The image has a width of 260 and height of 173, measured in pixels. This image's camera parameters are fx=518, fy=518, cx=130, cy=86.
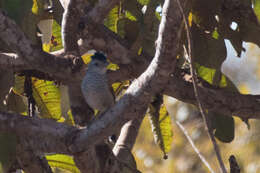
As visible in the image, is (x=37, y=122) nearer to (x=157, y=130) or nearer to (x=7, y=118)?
(x=7, y=118)

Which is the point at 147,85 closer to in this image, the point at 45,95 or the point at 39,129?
the point at 39,129

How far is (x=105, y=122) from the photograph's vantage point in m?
2.48

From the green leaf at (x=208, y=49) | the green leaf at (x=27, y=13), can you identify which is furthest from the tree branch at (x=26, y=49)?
the green leaf at (x=208, y=49)

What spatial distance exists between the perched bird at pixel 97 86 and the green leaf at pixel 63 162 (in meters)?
0.64

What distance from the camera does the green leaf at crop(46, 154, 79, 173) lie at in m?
3.78

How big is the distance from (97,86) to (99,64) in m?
0.15

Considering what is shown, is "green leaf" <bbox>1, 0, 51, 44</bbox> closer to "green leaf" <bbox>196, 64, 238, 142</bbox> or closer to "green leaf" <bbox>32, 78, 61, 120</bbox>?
"green leaf" <bbox>32, 78, 61, 120</bbox>

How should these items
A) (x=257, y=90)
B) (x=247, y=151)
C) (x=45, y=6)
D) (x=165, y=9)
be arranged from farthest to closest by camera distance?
(x=257, y=90)
(x=247, y=151)
(x=45, y=6)
(x=165, y=9)

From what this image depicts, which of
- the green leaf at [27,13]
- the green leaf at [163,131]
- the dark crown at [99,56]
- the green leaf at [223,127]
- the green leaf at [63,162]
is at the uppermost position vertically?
the green leaf at [27,13]

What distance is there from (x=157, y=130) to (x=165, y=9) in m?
1.54

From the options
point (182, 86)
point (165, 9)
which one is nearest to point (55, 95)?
point (182, 86)

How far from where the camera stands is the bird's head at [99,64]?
3227 millimetres

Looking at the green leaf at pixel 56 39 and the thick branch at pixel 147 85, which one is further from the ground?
the thick branch at pixel 147 85

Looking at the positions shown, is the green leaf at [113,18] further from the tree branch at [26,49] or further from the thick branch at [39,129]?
the thick branch at [39,129]
